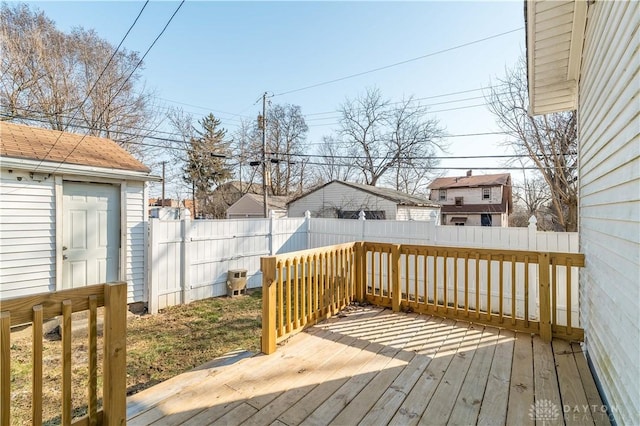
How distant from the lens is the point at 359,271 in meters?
4.36

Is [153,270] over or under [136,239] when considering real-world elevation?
under

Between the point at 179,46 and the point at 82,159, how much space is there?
4127 millimetres

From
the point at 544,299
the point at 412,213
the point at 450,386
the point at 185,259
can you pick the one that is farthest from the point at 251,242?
the point at 412,213

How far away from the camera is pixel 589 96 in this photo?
8.64ft

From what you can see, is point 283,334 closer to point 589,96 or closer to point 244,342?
point 244,342

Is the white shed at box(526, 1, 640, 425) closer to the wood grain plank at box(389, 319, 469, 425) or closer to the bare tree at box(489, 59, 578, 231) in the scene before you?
the wood grain plank at box(389, 319, 469, 425)

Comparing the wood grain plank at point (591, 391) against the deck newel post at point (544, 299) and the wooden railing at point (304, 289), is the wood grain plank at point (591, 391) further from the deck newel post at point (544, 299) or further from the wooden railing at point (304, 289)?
the wooden railing at point (304, 289)

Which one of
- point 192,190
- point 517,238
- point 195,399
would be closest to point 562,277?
point 517,238

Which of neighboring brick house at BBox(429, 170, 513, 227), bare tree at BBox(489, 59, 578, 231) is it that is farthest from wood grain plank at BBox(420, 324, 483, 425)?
neighboring brick house at BBox(429, 170, 513, 227)

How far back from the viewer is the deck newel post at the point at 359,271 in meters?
4.28

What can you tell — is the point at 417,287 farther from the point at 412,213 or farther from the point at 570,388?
the point at 412,213

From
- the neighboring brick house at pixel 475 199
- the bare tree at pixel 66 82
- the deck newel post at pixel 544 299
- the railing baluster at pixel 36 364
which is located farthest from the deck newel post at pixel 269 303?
the neighboring brick house at pixel 475 199

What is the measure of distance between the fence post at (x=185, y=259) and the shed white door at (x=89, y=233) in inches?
40.0

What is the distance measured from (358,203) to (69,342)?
35.7ft
